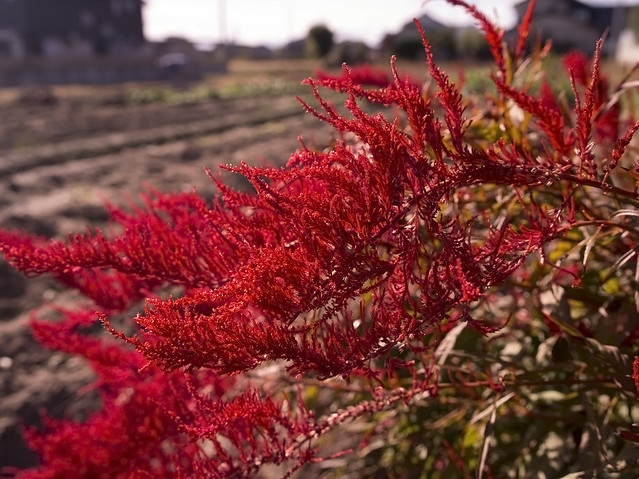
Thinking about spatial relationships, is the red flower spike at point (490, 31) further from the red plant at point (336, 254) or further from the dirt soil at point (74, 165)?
the dirt soil at point (74, 165)

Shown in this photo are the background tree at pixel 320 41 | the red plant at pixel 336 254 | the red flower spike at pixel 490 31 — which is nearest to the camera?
the red plant at pixel 336 254

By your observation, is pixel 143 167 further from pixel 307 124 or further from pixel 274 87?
pixel 274 87

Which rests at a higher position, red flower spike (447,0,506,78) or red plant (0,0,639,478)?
red flower spike (447,0,506,78)

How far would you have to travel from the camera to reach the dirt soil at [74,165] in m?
3.54

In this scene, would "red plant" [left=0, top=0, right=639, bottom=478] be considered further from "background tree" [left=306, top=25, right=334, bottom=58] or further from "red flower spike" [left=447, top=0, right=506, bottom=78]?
"background tree" [left=306, top=25, right=334, bottom=58]

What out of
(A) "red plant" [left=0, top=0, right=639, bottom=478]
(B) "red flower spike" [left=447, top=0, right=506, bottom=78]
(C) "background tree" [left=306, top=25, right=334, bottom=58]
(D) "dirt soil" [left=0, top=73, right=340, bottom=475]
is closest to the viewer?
(A) "red plant" [left=0, top=0, right=639, bottom=478]

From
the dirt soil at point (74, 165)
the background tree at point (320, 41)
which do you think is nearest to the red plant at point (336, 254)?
the dirt soil at point (74, 165)

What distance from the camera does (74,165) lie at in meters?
9.66

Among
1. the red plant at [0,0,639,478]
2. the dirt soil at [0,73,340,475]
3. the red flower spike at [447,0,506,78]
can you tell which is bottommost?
the dirt soil at [0,73,340,475]

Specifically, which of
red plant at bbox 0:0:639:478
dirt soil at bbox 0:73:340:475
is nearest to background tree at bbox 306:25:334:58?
dirt soil at bbox 0:73:340:475

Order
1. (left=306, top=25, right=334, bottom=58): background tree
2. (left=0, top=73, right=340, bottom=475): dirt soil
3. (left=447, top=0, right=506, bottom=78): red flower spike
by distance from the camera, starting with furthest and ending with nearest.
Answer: (left=306, top=25, right=334, bottom=58): background tree < (left=0, top=73, right=340, bottom=475): dirt soil < (left=447, top=0, right=506, bottom=78): red flower spike

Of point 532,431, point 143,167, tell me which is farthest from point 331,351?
point 143,167

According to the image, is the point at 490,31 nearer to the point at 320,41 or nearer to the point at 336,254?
the point at 336,254

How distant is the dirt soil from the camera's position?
139 inches
